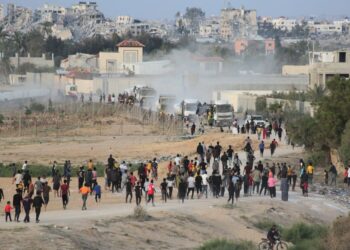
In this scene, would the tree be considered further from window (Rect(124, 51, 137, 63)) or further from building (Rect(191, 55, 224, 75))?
window (Rect(124, 51, 137, 63))

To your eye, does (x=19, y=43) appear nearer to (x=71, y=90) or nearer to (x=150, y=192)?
(x=71, y=90)

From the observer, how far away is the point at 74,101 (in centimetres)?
7919

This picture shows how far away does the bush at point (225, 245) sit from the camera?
23.3 meters

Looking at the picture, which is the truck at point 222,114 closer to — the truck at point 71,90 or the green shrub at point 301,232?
the green shrub at point 301,232

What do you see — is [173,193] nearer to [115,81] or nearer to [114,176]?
[114,176]

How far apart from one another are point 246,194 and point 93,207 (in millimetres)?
4504

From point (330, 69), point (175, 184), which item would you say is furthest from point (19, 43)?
point (175, 184)

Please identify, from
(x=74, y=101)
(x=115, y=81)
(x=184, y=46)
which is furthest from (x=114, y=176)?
(x=184, y=46)

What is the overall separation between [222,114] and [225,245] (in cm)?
3075

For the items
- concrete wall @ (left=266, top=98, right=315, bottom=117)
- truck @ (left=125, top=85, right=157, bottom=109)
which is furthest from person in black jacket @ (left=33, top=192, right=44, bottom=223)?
truck @ (left=125, top=85, right=157, bottom=109)

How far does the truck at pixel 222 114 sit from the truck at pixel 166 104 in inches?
381

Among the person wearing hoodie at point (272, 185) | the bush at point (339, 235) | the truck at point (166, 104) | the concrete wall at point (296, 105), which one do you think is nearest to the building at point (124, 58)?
the truck at point (166, 104)

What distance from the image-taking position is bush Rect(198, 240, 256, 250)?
23.3 meters

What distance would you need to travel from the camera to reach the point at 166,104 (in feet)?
216
